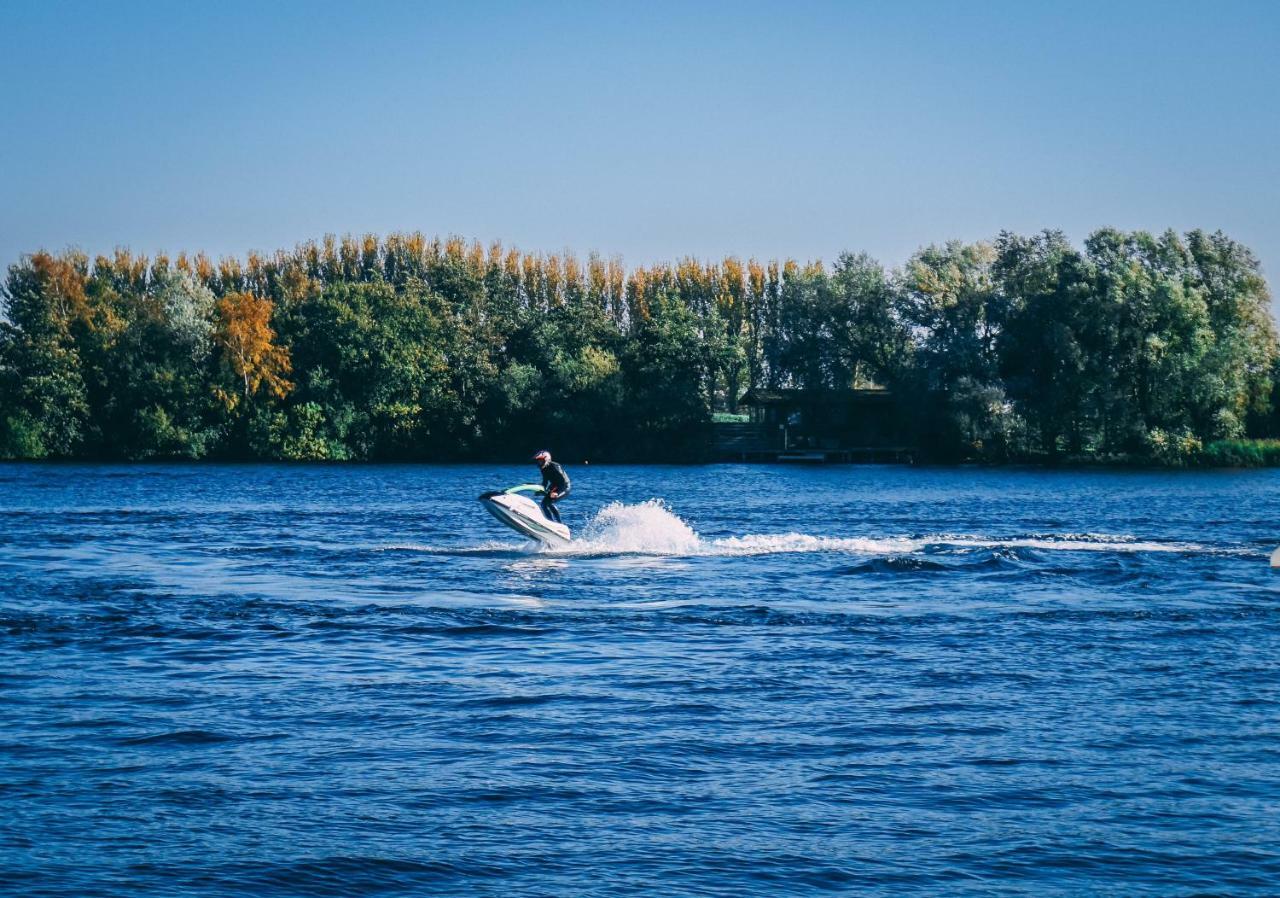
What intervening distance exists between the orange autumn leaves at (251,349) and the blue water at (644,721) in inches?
2598

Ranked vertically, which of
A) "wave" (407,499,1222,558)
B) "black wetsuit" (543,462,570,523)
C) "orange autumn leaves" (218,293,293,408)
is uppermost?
"orange autumn leaves" (218,293,293,408)

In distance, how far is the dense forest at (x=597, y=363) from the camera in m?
87.0

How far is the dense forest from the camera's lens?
3425 inches

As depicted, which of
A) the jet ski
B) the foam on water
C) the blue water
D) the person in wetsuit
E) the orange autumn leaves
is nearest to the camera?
the blue water

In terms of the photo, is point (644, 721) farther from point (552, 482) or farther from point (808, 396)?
point (808, 396)

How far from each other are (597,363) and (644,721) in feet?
276

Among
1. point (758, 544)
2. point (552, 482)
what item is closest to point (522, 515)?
point (552, 482)

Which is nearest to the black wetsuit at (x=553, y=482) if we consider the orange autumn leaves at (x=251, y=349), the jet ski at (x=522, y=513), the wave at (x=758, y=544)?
the jet ski at (x=522, y=513)

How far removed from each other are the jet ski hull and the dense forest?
59.7 metres

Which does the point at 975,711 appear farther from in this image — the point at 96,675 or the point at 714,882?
the point at 96,675

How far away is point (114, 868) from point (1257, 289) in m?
87.1

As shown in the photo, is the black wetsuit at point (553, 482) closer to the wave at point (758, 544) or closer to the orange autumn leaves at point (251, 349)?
the wave at point (758, 544)

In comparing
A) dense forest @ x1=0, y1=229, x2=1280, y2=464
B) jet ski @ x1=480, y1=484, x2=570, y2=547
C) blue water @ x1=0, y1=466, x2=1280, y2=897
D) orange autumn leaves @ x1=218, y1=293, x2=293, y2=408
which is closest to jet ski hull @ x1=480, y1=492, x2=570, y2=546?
jet ski @ x1=480, y1=484, x2=570, y2=547

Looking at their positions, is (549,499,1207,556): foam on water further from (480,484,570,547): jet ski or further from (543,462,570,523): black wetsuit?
(543,462,570,523): black wetsuit
